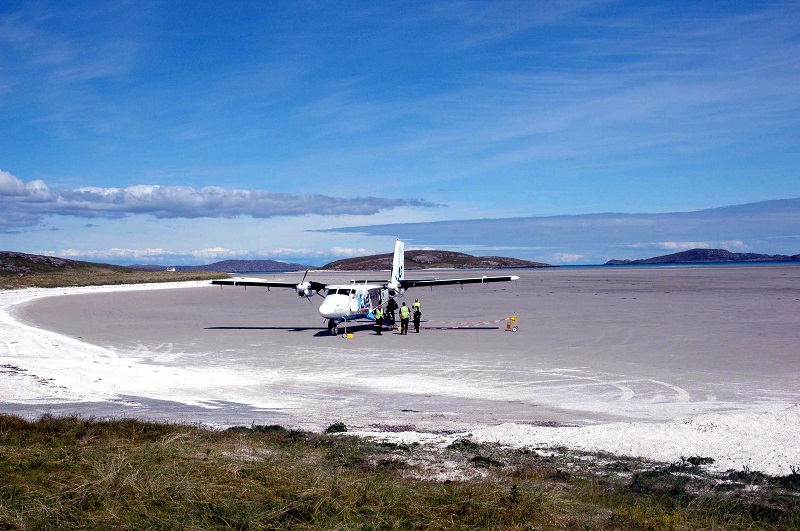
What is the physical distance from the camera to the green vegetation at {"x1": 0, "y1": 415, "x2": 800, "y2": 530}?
5902 millimetres

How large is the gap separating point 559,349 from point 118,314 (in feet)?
101

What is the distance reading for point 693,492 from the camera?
7617mm

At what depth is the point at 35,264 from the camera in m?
183

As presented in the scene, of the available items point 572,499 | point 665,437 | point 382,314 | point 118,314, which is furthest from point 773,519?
point 118,314

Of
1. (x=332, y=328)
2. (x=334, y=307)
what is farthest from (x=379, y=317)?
(x=334, y=307)

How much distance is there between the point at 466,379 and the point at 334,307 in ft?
38.6

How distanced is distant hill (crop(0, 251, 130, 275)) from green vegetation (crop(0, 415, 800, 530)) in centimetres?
18069

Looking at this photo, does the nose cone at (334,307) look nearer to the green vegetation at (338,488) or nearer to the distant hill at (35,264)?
the green vegetation at (338,488)

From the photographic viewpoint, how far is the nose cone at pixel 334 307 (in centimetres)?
2862

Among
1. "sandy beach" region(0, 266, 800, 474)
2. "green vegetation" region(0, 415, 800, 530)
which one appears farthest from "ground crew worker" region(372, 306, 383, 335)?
"green vegetation" region(0, 415, 800, 530)

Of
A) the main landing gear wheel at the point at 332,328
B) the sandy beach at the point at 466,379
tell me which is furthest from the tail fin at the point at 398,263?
the main landing gear wheel at the point at 332,328

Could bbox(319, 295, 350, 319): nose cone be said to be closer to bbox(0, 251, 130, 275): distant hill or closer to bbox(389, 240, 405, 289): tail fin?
bbox(389, 240, 405, 289): tail fin

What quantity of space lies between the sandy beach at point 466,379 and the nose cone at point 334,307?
1.17 meters

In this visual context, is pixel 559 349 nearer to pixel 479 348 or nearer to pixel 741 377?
pixel 479 348
